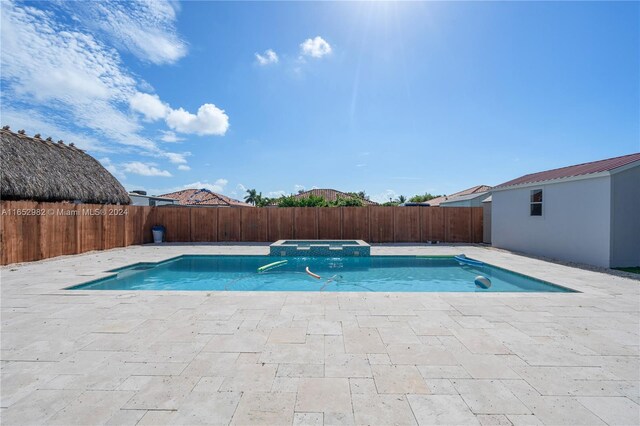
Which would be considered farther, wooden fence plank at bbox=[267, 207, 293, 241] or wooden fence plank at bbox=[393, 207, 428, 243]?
wooden fence plank at bbox=[267, 207, 293, 241]

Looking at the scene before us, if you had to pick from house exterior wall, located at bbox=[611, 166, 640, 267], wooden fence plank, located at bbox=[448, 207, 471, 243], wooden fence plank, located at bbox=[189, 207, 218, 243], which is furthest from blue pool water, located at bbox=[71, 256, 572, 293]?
wooden fence plank, located at bbox=[448, 207, 471, 243]

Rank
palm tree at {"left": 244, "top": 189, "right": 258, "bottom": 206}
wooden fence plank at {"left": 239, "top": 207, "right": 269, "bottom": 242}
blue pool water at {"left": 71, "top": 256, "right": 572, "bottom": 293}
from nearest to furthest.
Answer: blue pool water at {"left": 71, "top": 256, "right": 572, "bottom": 293}, wooden fence plank at {"left": 239, "top": 207, "right": 269, "bottom": 242}, palm tree at {"left": 244, "top": 189, "right": 258, "bottom": 206}

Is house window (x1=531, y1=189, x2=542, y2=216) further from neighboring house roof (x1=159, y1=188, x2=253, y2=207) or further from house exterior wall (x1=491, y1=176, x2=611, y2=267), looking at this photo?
neighboring house roof (x1=159, y1=188, x2=253, y2=207)

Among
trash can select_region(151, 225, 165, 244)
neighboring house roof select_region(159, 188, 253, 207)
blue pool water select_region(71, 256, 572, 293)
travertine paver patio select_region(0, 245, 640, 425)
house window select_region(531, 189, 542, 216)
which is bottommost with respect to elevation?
blue pool water select_region(71, 256, 572, 293)

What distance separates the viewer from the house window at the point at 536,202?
9.90 meters

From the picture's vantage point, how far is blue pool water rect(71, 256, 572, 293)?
21.9 feet

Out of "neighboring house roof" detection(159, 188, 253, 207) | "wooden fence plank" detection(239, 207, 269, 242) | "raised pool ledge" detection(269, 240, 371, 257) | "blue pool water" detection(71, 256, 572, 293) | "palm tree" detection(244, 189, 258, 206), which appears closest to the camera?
"blue pool water" detection(71, 256, 572, 293)

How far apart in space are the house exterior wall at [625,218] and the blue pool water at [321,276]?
3132 mm

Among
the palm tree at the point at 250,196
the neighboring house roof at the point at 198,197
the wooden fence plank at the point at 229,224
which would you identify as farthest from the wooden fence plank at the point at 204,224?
the palm tree at the point at 250,196

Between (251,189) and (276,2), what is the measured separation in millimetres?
42724

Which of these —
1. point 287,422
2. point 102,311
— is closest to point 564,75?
point 287,422

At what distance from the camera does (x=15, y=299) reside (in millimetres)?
4770

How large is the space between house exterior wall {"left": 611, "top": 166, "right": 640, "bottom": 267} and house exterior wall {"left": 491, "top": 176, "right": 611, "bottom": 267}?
0.55ft

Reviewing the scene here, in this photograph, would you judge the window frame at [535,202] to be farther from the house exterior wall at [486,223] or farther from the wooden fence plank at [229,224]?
the wooden fence plank at [229,224]
